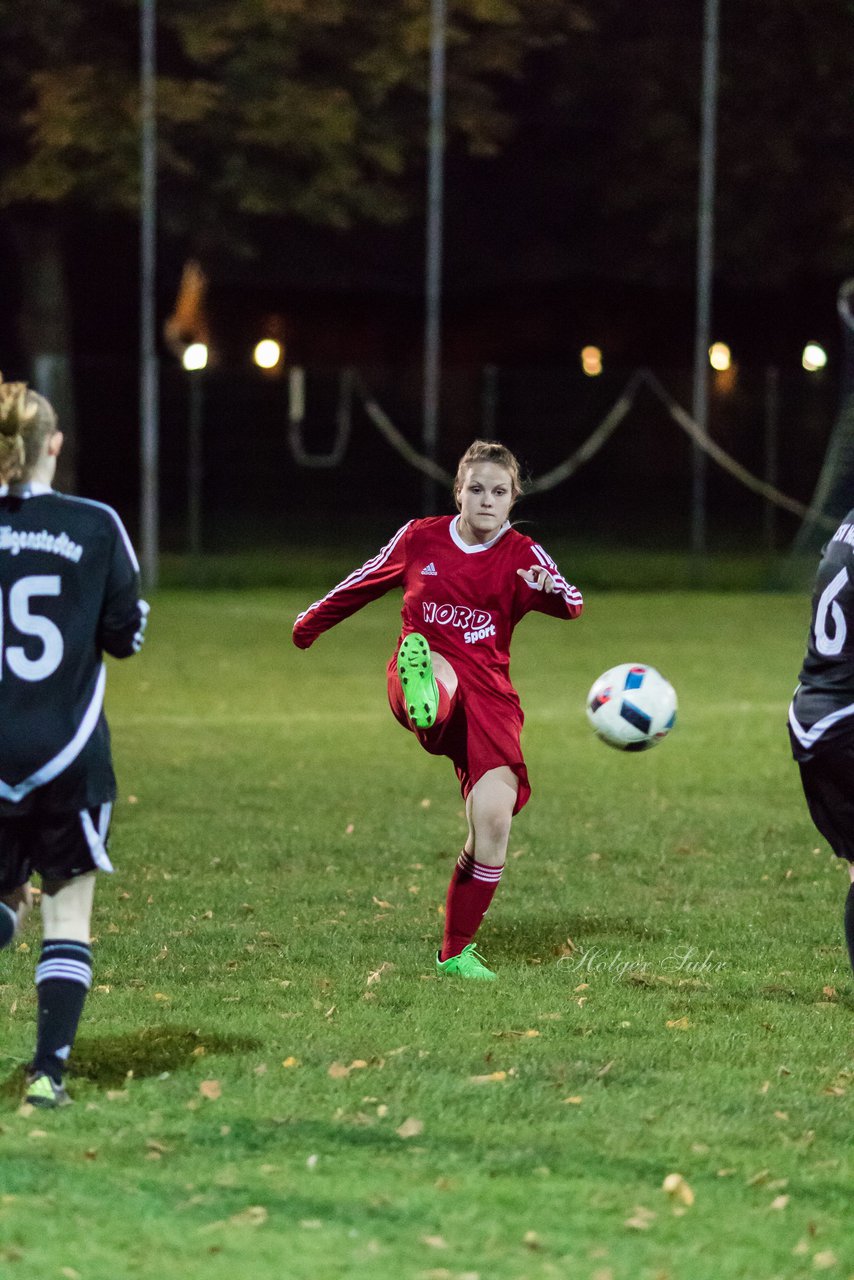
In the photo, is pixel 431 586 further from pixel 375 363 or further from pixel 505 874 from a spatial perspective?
pixel 375 363

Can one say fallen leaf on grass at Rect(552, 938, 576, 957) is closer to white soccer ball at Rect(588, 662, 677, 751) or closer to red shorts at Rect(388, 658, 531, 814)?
red shorts at Rect(388, 658, 531, 814)

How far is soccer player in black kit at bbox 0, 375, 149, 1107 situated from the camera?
470 centimetres

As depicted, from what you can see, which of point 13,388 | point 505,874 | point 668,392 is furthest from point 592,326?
point 13,388

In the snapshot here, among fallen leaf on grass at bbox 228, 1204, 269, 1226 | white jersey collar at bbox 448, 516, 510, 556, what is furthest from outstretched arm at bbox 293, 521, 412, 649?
fallen leaf on grass at bbox 228, 1204, 269, 1226

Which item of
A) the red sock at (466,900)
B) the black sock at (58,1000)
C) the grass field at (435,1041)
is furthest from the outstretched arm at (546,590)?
the black sock at (58,1000)

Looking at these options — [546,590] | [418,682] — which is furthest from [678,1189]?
[546,590]

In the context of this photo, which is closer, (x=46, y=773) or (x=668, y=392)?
(x=46, y=773)

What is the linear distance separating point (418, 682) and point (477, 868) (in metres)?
0.68

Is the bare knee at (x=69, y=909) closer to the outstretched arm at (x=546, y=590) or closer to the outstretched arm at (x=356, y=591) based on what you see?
the outstretched arm at (x=356, y=591)

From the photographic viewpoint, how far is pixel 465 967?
6.30 meters

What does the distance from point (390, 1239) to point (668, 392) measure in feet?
101

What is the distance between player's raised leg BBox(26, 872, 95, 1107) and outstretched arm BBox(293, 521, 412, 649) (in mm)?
1873

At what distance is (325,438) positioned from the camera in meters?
27.5

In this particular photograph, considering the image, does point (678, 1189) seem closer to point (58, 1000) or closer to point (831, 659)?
point (58, 1000)
